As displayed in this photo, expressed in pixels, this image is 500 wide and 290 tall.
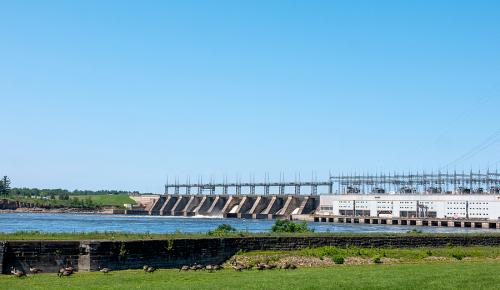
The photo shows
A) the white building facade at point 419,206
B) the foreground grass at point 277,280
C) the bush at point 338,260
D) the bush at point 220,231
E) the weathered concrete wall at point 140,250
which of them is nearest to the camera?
the foreground grass at point 277,280

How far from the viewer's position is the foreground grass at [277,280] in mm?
25984

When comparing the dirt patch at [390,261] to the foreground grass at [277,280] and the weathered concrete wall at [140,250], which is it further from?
the foreground grass at [277,280]

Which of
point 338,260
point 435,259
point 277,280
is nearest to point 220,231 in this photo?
point 338,260

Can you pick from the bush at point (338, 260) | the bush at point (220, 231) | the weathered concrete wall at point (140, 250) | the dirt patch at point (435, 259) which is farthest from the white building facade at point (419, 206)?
the bush at point (338, 260)

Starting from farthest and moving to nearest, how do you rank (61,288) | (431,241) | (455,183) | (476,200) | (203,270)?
1. (455,183)
2. (476,200)
3. (431,241)
4. (203,270)
5. (61,288)

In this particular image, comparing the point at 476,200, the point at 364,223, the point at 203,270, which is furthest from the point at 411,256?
the point at 364,223

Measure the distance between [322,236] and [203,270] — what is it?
43.7ft

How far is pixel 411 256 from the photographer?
4416 centimetres

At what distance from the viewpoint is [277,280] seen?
91.9 feet

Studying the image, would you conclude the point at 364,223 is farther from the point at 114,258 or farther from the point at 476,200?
the point at 114,258

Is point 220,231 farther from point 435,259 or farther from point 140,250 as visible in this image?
point 435,259

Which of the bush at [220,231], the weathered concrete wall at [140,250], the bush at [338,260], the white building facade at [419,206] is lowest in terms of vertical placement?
the bush at [338,260]

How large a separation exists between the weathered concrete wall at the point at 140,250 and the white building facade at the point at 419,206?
116207 millimetres

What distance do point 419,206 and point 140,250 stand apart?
14396 centimetres
